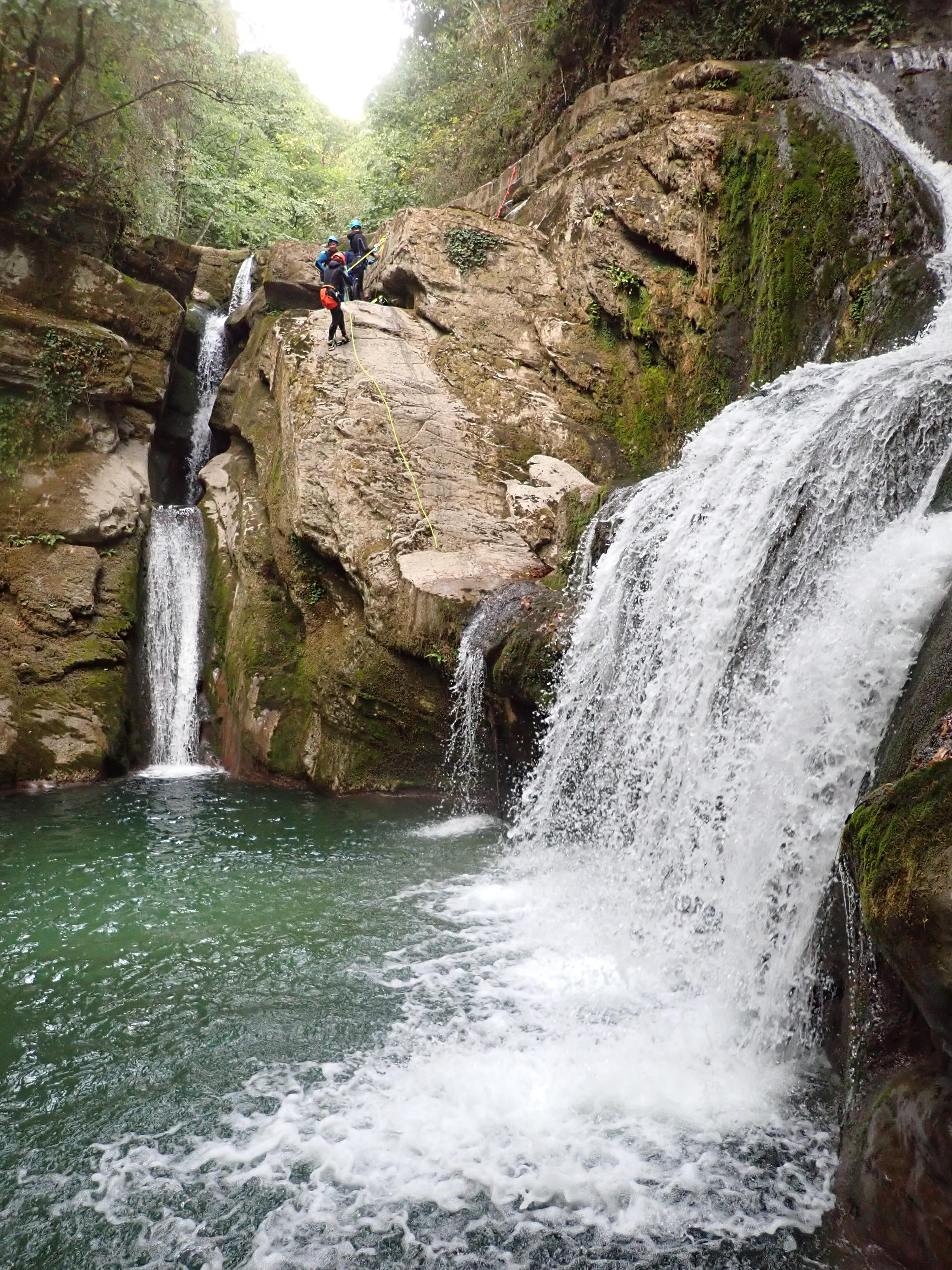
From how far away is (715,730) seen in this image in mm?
5723

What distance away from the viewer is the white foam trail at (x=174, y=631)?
449 inches

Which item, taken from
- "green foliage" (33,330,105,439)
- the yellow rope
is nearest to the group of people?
the yellow rope

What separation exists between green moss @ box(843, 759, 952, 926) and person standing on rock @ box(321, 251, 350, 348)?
10505 mm

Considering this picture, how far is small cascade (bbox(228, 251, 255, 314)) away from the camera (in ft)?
57.0

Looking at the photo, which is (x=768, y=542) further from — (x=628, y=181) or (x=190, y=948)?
(x=628, y=181)

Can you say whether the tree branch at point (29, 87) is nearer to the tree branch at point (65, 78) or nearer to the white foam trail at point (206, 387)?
the tree branch at point (65, 78)

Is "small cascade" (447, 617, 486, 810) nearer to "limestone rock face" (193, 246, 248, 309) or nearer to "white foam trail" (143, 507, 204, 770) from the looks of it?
"white foam trail" (143, 507, 204, 770)

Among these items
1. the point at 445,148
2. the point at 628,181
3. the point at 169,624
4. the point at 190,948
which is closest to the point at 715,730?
the point at 190,948

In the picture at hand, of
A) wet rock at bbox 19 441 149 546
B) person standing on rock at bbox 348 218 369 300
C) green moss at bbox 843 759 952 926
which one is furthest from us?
person standing on rock at bbox 348 218 369 300

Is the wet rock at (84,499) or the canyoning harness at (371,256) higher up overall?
the canyoning harness at (371,256)

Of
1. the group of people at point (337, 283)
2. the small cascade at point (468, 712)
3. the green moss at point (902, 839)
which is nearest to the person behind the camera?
the green moss at point (902, 839)

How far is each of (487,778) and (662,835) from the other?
3.75 metres

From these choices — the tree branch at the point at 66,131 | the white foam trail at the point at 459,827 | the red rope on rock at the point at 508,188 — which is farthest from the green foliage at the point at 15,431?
the red rope on rock at the point at 508,188

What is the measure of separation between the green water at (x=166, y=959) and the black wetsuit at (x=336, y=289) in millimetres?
6882
